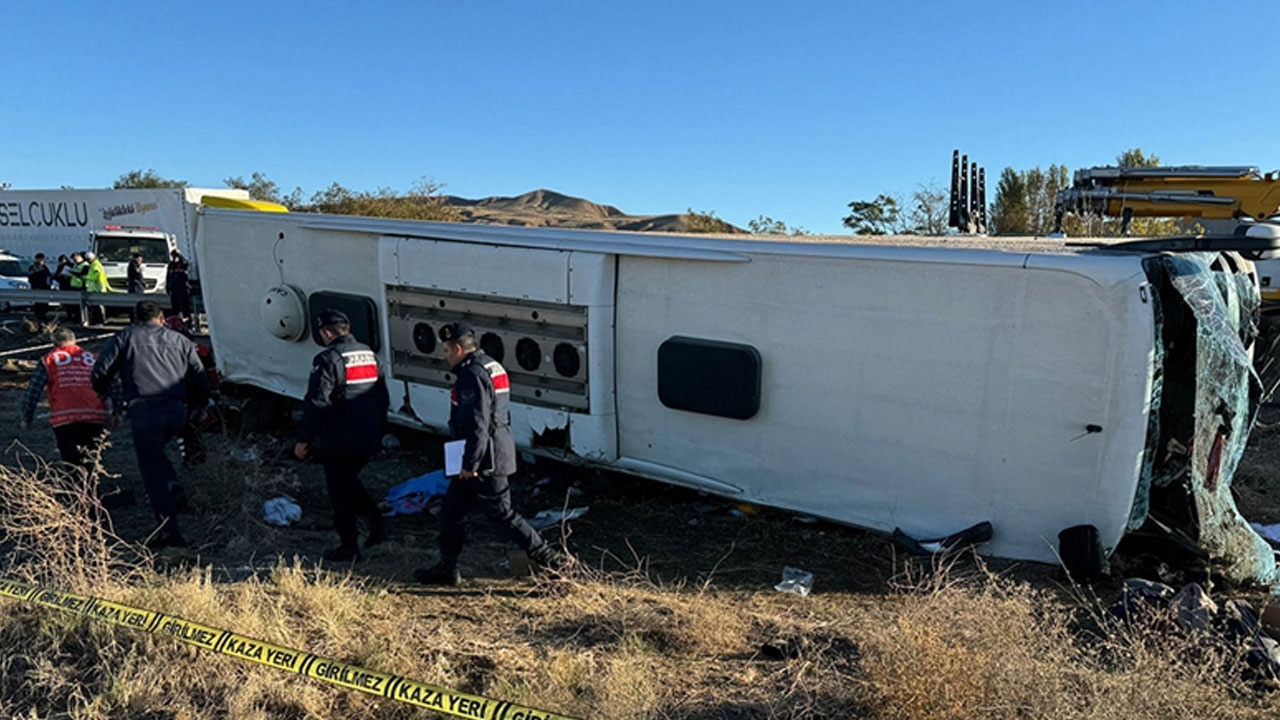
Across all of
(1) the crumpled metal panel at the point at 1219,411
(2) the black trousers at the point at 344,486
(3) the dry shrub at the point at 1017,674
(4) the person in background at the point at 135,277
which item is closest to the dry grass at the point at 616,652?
(3) the dry shrub at the point at 1017,674

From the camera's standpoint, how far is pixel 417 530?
6.46 meters

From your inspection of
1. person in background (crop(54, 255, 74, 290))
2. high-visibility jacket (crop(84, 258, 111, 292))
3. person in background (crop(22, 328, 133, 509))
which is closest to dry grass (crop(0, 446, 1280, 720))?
person in background (crop(22, 328, 133, 509))

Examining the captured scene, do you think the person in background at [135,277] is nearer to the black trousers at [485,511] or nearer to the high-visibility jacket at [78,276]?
the high-visibility jacket at [78,276]

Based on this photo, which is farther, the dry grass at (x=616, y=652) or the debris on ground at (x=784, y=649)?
the debris on ground at (x=784, y=649)

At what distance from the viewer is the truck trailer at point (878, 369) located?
4.96m

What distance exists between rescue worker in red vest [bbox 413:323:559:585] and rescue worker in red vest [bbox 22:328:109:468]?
9.51ft

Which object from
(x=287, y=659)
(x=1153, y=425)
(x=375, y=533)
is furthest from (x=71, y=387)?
(x=1153, y=425)

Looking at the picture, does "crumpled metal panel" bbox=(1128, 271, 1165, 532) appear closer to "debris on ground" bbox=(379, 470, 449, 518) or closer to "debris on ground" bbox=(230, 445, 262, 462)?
"debris on ground" bbox=(379, 470, 449, 518)

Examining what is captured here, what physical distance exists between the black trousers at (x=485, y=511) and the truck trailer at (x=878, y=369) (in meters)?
1.43

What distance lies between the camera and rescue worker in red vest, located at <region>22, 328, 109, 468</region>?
20.9 ft

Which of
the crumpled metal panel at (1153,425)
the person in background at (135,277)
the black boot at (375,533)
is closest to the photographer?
the crumpled metal panel at (1153,425)

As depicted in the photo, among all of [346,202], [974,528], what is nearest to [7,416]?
[974,528]

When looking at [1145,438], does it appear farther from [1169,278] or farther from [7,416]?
[7,416]

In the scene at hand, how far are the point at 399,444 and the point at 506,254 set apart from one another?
2.68m
